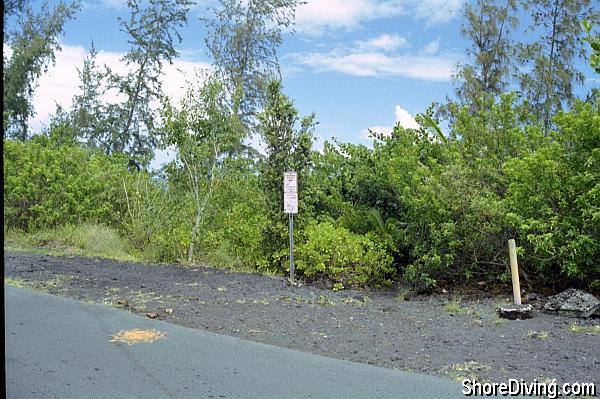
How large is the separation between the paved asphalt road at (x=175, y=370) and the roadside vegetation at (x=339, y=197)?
135 cm

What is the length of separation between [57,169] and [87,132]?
6.16m

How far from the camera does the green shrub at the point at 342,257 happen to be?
6.26m

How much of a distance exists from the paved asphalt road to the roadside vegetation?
4.43 feet

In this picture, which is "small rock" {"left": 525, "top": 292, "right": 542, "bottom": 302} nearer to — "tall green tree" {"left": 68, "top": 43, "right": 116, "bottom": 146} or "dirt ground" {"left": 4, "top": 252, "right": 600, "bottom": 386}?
"dirt ground" {"left": 4, "top": 252, "right": 600, "bottom": 386}

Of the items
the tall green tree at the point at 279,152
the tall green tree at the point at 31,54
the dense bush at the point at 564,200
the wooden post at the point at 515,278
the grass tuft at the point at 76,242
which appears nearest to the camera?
the tall green tree at the point at 31,54

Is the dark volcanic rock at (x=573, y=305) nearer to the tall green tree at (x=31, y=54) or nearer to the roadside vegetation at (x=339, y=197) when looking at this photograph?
the roadside vegetation at (x=339, y=197)

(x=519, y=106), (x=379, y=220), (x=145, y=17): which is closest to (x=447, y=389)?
(x=379, y=220)

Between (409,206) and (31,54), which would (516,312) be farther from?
(31,54)

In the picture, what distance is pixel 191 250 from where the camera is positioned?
25.0 ft

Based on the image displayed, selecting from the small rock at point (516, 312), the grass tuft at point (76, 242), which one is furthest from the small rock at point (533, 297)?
the grass tuft at point (76, 242)

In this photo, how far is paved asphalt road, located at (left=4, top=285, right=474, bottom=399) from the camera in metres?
2.60

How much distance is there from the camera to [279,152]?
691cm

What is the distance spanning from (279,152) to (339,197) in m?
1.17

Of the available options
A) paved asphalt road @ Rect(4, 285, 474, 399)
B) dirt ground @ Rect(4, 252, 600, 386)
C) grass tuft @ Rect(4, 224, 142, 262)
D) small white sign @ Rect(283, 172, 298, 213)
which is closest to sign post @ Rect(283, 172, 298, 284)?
small white sign @ Rect(283, 172, 298, 213)
